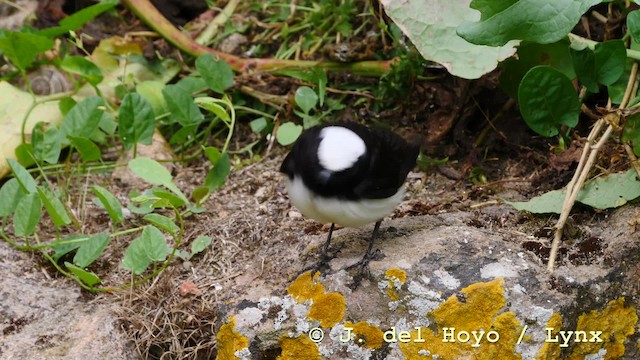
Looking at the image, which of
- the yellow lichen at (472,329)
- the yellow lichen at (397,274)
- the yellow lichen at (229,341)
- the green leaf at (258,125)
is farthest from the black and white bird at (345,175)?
the green leaf at (258,125)

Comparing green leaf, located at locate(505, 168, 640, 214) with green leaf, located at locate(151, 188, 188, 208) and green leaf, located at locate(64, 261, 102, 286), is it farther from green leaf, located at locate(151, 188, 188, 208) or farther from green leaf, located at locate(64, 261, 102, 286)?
green leaf, located at locate(64, 261, 102, 286)

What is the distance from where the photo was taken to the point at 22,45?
3969 mm

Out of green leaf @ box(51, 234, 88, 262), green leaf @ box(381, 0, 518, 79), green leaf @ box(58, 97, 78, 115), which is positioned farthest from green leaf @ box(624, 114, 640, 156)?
green leaf @ box(58, 97, 78, 115)

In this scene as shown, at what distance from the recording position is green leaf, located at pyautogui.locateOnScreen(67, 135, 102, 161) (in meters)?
3.61

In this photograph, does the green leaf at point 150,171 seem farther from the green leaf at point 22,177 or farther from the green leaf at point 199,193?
the green leaf at point 22,177

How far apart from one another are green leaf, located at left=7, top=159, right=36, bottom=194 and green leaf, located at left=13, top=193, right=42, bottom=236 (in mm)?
94

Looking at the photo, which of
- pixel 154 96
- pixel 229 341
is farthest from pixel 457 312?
pixel 154 96

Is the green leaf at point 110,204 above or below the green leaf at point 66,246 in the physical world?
above

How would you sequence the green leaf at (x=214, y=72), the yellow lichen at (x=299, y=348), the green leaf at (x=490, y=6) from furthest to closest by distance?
the green leaf at (x=214, y=72) → the green leaf at (x=490, y=6) → the yellow lichen at (x=299, y=348)

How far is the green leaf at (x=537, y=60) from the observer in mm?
3475

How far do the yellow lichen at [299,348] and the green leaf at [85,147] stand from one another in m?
1.41

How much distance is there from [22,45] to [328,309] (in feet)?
7.03

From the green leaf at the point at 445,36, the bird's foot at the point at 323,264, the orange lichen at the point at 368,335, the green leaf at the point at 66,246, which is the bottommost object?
the green leaf at the point at 66,246

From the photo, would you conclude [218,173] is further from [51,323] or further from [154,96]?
[51,323]
